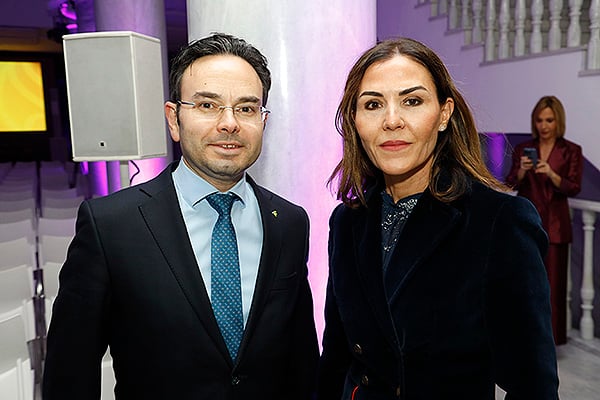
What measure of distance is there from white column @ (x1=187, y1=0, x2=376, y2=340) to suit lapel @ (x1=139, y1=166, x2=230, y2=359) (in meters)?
0.82

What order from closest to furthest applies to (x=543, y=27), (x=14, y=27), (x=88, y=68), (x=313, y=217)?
(x=313, y=217) < (x=88, y=68) < (x=543, y=27) < (x=14, y=27)

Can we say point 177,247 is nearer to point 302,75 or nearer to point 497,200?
point 497,200

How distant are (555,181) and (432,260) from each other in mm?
2739

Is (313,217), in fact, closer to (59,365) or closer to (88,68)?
(59,365)

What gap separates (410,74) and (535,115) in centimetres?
282

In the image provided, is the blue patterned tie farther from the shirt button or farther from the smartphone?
the smartphone

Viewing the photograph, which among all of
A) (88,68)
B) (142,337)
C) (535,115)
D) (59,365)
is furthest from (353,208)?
(535,115)

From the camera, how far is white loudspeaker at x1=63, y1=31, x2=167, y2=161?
109 inches

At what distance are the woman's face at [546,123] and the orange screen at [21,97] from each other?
1668 centimetres

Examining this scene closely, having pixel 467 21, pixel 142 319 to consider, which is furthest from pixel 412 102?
pixel 467 21

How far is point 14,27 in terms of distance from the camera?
14.2 m

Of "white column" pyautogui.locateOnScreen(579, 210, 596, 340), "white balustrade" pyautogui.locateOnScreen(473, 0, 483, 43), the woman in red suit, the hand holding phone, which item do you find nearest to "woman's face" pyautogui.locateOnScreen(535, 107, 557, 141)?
the woman in red suit

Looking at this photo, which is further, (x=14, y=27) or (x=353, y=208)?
(x=14, y=27)

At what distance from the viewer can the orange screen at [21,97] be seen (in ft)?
54.5
